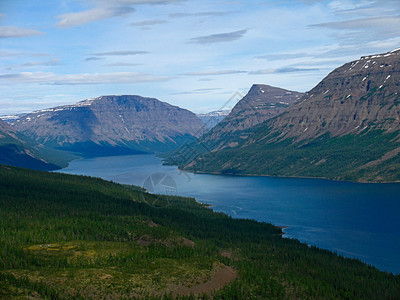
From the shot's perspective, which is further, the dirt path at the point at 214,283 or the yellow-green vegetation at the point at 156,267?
the dirt path at the point at 214,283

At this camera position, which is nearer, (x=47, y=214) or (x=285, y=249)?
(x=285, y=249)

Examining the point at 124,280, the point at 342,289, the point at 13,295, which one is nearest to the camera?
the point at 13,295

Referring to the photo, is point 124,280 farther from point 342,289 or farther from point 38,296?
point 342,289

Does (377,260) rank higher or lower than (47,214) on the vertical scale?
lower

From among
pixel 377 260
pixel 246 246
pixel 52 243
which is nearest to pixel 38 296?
pixel 52 243

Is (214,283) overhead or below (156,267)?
below

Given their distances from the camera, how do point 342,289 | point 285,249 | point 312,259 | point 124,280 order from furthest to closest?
point 285,249, point 312,259, point 342,289, point 124,280

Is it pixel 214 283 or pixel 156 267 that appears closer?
pixel 214 283

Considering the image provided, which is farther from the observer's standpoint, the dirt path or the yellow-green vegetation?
the dirt path
